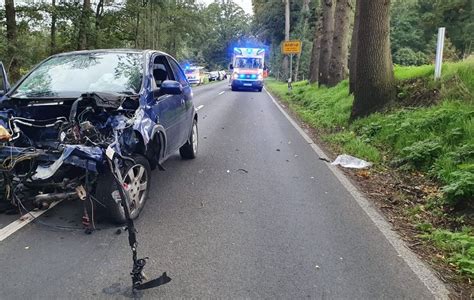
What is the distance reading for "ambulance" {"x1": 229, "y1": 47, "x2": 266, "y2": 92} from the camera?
109ft

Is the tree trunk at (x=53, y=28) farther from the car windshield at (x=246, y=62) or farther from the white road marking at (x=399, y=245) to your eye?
the white road marking at (x=399, y=245)

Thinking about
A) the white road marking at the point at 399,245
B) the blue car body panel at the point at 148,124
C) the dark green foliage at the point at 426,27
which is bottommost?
the white road marking at the point at 399,245

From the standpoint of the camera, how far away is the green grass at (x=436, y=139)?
480cm

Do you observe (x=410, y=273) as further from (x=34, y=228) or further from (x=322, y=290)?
(x=34, y=228)

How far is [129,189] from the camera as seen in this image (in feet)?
15.1

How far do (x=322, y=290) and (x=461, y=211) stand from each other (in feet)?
8.40

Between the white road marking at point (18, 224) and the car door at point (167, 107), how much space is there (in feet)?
5.80

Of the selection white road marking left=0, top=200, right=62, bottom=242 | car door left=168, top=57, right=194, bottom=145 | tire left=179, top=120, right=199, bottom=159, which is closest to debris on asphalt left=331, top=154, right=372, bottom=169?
tire left=179, top=120, right=199, bottom=159

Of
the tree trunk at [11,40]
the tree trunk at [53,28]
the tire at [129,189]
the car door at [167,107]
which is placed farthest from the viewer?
the tree trunk at [53,28]

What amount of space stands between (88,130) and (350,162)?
16.3 feet

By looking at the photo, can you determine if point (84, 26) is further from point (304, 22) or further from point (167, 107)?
point (304, 22)

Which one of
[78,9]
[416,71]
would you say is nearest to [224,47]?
[78,9]

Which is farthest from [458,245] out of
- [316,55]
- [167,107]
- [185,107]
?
[316,55]

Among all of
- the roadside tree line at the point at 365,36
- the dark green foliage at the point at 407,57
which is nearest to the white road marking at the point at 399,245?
the roadside tree line at the point at 365,36
